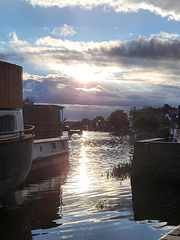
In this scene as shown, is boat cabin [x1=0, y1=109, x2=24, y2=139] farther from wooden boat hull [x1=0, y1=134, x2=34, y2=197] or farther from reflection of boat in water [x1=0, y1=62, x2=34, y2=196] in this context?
wooden boat hull [x1=0, y1=134, x2=34, y2=197]

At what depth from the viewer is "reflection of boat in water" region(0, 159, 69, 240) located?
11.1 meters

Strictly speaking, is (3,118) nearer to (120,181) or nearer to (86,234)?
(86,234)

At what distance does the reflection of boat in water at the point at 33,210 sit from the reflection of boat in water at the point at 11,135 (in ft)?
3.65

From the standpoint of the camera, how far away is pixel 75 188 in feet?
59.8

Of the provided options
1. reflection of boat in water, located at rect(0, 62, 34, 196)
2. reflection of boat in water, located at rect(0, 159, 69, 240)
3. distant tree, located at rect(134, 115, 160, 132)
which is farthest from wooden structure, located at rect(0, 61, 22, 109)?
distant tree, located at rect(134, 115, 160, 132)

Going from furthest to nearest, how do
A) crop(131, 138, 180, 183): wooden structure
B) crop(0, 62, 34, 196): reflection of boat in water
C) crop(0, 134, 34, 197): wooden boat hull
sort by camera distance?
crop(131, 138, 180, 183): wooden structure → crop(0, 62, 34, 196): reflection of boat in water → crop(0, 134, 34, 197): wooden boat hull

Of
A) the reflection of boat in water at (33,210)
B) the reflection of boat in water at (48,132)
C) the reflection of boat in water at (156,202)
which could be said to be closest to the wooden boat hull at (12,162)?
the reflection of boat in water at (33,210)

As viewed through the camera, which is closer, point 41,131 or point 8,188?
point 8,188

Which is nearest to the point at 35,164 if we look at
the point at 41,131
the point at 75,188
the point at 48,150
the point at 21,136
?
the point at 48,150

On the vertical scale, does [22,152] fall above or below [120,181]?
above

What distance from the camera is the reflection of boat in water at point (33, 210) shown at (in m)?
11.1

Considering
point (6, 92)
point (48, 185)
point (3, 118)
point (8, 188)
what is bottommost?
point (48, 185)

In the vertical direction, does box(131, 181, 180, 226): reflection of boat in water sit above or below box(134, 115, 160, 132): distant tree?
below

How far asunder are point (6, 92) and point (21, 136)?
1.99 meters
